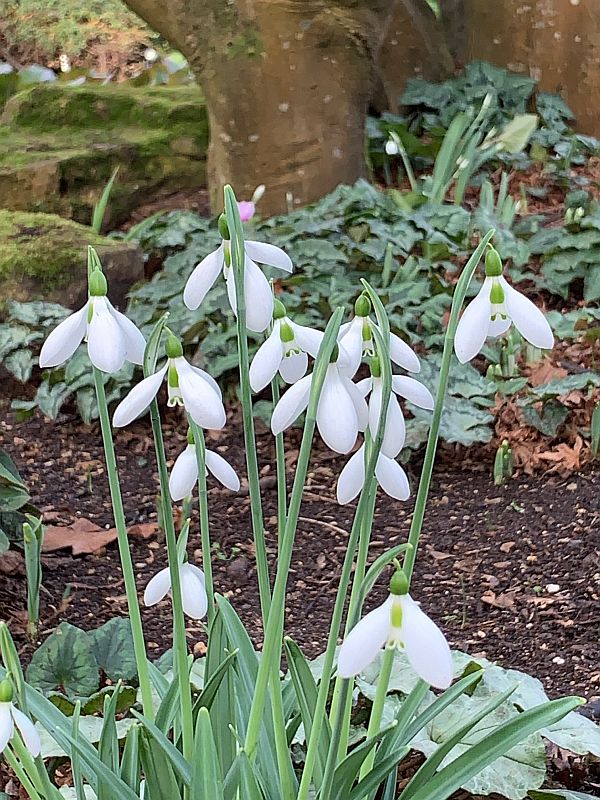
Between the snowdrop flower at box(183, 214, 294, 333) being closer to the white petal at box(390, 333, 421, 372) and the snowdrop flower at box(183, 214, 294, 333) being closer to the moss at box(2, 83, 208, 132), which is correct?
the white petal at box(390, 333, 421, 372)

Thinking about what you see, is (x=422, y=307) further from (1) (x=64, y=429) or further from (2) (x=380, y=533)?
(1) (x=64, y=429)

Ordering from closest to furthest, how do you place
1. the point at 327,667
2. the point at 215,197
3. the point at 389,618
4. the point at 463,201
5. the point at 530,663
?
the point at 389,618 → the point at 327,667 → the point at 530,663 → the point at 215,197 → the point at 463,201

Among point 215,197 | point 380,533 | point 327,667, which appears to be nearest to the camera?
point 327,667

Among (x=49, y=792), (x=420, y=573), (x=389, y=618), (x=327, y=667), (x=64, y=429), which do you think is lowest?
(x=64, y=429)

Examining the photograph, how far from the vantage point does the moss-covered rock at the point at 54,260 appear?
3.13m

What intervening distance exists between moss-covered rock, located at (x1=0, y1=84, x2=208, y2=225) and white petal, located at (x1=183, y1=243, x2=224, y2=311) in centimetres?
326

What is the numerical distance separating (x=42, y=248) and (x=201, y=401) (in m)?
2.45

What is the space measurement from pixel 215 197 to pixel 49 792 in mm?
3125

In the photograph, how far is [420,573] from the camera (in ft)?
7.31

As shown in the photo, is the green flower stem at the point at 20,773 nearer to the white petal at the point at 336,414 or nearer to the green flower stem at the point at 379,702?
the green flower stem at the point at 379,702

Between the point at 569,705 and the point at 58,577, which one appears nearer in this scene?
the point at 569,705

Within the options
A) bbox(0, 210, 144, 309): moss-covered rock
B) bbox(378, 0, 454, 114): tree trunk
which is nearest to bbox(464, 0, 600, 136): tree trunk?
bbox(378, 0, 454, 114): tree trunk

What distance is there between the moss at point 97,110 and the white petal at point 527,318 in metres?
3.88

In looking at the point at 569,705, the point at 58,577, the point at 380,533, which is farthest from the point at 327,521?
the point at 569,705
